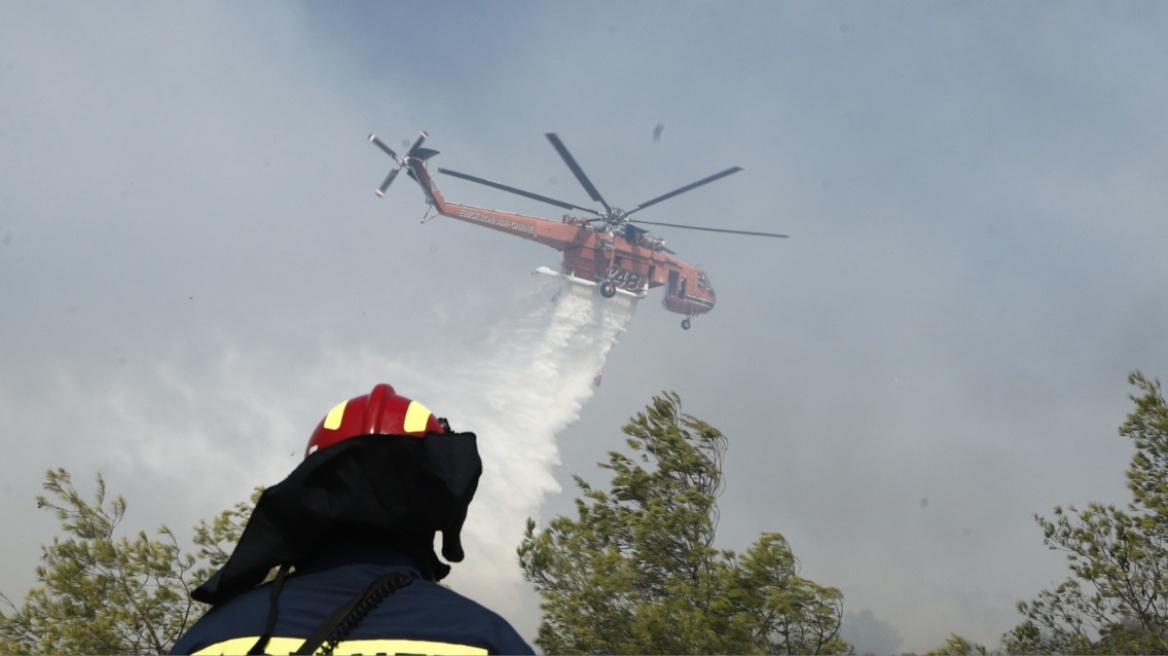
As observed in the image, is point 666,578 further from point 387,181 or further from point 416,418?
point 387,181

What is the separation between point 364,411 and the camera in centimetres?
265

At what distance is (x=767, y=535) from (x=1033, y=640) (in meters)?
6.71

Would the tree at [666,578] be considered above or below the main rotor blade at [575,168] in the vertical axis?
below

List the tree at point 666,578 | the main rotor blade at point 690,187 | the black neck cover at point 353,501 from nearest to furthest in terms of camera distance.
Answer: the black neck cover at point 353,501 → the tree at point 666,578 → the main rotor blade at point 690,187

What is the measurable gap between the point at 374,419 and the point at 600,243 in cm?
5625

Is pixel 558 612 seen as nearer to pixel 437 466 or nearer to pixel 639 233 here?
pixel 437 466

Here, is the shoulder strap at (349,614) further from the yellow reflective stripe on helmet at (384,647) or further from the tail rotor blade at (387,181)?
the tail rotor blade at (387,181)

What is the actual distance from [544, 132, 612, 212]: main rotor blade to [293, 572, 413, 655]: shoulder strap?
4611cm

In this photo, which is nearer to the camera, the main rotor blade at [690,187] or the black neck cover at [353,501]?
the black neck cover at [353,501]

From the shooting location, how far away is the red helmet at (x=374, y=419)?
262cm

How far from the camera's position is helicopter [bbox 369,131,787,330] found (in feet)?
169

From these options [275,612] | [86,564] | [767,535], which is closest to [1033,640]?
[767,535]

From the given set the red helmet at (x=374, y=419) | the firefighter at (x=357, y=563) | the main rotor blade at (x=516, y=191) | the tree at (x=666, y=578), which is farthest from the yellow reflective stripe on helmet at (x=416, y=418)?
the main rotor blade at (x=516, y=191)

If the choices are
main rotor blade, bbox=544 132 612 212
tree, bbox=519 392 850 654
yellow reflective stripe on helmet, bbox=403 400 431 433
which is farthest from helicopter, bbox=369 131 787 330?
yellow reflective stripe on helmet, bbox=403 400 431 433
